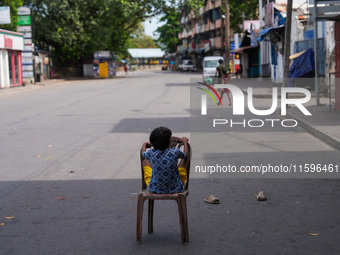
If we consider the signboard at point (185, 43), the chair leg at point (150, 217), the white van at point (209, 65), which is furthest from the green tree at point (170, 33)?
the chair leg at point (150, 217)

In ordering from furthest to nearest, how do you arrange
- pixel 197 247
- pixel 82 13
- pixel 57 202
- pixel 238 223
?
pixel 82 13 < pixel 57 202 < pixel 238 223 < pixel 197 247

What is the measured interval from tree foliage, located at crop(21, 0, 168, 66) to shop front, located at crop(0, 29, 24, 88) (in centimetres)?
1242

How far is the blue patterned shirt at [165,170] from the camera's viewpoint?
15.9 ft

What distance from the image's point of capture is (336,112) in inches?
632

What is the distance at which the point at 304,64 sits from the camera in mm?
24469

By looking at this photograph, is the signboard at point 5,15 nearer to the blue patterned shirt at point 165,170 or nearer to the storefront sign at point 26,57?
the storefront sign at point 26,57

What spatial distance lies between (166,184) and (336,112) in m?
12.2

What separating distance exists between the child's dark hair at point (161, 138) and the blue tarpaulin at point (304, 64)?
20443mm

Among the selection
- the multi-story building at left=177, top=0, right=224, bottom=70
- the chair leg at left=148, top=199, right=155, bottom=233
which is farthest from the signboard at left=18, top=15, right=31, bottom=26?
the chair leg at left=148, top=199, right=155, bottom=233

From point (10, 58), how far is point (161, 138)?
42.3 m

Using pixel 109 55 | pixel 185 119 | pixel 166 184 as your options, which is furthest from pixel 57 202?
pixel 109 55

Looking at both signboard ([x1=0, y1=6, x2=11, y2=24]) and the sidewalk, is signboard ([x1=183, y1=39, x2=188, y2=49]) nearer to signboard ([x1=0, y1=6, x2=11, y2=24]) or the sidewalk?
signboard ([x1=0, y1=6, x2=11, y2=24])

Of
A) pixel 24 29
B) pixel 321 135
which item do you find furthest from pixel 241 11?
pixel 321 135

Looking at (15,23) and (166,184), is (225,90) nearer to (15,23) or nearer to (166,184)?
(166,184)
